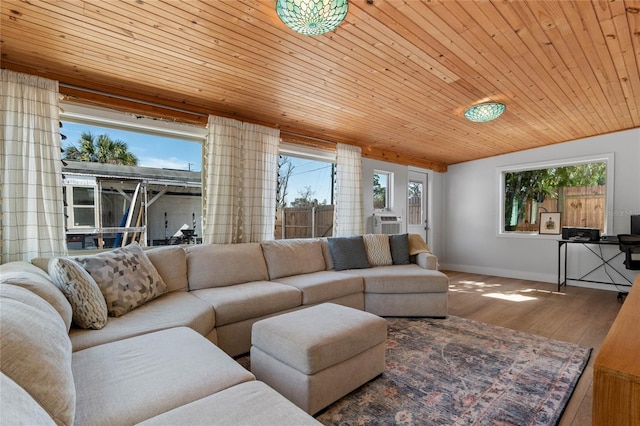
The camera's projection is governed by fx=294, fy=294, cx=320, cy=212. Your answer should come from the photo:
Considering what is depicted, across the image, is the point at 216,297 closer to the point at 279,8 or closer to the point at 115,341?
the point at 115,341

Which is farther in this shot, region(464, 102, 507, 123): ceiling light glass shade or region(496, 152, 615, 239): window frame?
region(496, 152, 615, 239): window frame

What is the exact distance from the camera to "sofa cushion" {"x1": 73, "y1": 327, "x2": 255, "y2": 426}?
102cm

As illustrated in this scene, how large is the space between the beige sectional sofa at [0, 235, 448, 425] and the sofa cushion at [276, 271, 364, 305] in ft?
0.04

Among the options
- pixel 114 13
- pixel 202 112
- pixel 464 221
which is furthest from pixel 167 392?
pixel 464 221

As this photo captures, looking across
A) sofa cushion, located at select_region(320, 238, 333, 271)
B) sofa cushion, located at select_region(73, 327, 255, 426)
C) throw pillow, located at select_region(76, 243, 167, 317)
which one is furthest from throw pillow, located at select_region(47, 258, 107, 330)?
sofa cushion, located at select_region(320, 238, 333, 271)

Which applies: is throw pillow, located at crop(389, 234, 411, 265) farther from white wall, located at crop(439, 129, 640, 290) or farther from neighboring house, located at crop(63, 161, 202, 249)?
white wall, located at crop(439, 129, 640, 290)

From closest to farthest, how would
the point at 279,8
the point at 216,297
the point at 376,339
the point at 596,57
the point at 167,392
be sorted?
the point at 167,392
the point at 279,8
the point at 376,339
the point at 596,57
the point at 216,297

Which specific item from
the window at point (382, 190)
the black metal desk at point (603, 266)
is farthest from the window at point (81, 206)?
the black metal desk at point (603, 266)

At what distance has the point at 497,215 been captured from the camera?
546cm

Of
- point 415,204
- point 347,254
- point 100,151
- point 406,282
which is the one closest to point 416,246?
point 406,282

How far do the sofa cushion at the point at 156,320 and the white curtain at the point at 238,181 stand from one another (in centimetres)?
102

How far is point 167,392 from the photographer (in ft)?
3.64

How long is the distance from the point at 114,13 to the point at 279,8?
951mm

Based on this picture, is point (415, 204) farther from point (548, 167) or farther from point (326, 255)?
point (326, 255)
